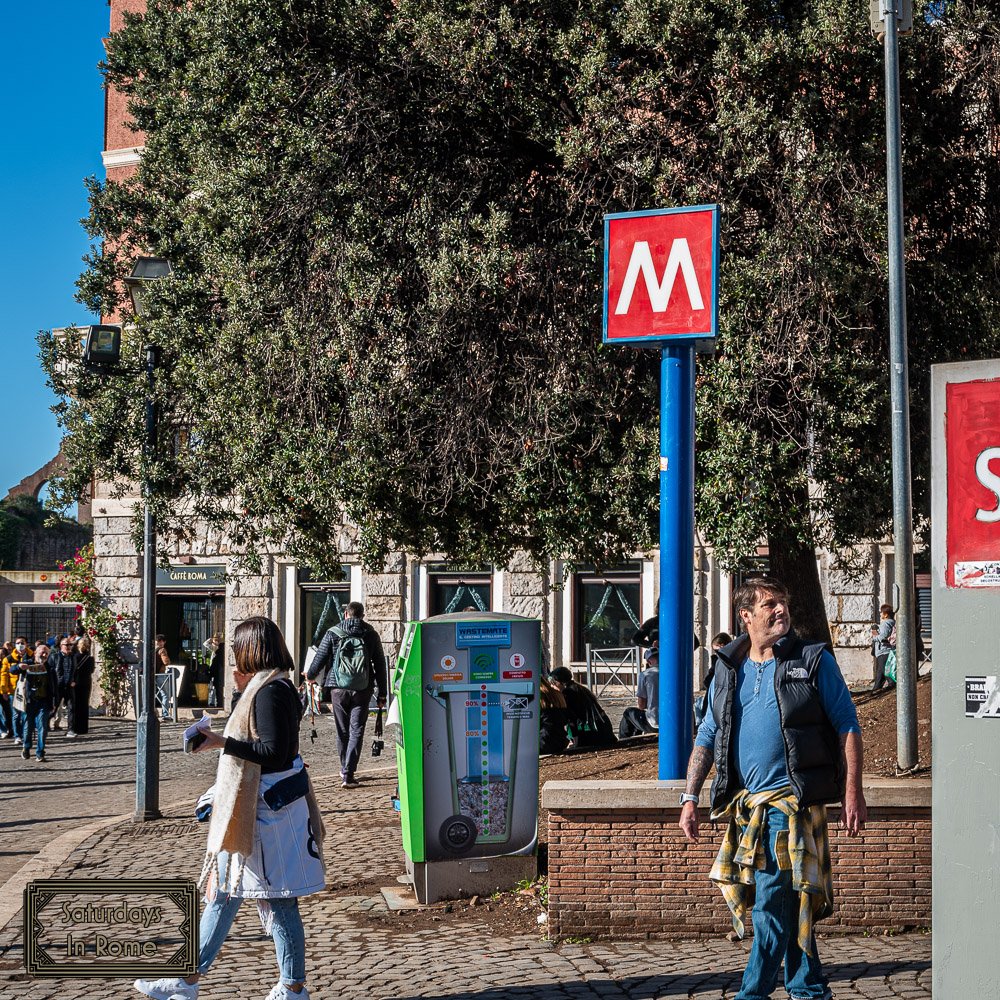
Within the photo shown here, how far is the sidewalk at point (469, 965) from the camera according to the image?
590 cm

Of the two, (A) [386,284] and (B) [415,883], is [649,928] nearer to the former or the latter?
(B) [415,883]

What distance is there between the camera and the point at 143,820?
37.8 ft

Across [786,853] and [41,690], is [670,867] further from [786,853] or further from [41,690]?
[41,690]

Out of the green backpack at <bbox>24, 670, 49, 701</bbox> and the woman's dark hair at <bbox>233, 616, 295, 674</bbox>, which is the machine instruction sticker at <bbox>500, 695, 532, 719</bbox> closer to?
the woman's dark hair at <bbox>233, 616, 295, 674</bbox>

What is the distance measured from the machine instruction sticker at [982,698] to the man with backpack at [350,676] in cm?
962

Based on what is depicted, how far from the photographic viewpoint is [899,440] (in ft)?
29.3

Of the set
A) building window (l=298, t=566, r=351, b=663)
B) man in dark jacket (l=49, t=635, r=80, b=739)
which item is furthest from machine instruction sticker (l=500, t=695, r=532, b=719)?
building window (l=298, t=566, r=351, b=663)

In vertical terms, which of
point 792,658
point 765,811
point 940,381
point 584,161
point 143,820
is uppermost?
point 584,161

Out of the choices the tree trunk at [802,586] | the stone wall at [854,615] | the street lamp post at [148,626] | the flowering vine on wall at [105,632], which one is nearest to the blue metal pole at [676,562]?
the tree trunk at [802,586]

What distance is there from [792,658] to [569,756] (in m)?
7.48

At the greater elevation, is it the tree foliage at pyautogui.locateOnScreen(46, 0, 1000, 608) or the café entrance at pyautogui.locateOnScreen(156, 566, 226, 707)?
Result: the tree foliage at pyautogui.locateOnScreen(46, 0, 1000, 608)

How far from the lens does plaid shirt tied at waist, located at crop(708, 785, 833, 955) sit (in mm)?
5055

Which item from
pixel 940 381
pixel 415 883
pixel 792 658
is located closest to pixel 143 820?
pixel 415 883

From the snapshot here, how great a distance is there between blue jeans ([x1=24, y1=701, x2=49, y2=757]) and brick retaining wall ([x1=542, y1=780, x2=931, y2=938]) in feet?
42.4
